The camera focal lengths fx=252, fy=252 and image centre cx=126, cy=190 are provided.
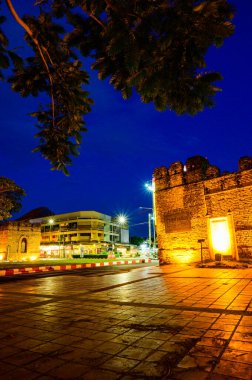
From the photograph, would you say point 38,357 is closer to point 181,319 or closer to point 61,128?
point 181,319

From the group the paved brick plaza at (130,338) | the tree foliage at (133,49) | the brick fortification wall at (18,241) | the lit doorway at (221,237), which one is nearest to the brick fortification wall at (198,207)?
the lit doorway at (221,237)

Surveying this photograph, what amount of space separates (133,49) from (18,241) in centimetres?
4290

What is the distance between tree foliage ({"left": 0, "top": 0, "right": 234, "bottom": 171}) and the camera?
2.66 metres

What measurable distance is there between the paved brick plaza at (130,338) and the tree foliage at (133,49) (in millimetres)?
3029

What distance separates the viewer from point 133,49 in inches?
115

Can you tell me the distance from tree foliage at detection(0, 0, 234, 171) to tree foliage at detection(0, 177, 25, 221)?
18657mm

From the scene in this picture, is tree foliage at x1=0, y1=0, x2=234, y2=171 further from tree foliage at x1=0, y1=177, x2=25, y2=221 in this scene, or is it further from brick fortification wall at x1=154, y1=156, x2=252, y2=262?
tree foliage at x1=0, y1=177, x2=25, y2=221

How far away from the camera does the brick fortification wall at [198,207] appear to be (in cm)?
1370

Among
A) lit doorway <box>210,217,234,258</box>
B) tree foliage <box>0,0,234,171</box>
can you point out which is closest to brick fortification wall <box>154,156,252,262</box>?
lit doorway <box>210,217,234,258</box>

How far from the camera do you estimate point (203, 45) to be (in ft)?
8.96

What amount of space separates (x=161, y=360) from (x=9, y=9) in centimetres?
510

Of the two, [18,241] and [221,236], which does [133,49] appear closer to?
[221,236]

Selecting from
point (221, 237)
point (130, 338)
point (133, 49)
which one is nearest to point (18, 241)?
point (221, 237)

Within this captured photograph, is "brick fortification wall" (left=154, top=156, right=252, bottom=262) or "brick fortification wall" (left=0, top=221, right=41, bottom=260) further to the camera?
"brick fortification wall" (left=0, top=221, right=41, bottom=260)
